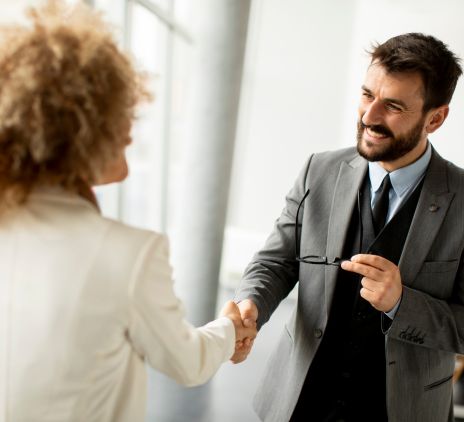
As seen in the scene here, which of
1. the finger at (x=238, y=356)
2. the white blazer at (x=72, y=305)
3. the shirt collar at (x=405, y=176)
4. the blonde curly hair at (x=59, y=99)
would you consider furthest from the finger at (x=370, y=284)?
the blonde curly hair at (x=59, y=99)

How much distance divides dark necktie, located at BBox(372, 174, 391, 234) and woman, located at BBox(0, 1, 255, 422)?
92cm

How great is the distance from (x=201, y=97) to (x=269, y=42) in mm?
2251

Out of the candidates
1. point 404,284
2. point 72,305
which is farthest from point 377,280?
point 72,305

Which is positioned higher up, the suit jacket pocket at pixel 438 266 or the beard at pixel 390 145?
the beard at pixel 390 145

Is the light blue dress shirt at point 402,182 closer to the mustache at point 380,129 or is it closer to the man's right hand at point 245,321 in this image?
the mustache at point 380,129

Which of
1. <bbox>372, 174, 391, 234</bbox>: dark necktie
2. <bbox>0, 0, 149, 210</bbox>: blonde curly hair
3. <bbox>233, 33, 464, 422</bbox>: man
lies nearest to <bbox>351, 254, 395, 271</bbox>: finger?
<bbox>233, 33, 464, 422</bbox>: man

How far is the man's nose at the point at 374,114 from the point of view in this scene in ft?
5.05

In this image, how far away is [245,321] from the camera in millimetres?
1483

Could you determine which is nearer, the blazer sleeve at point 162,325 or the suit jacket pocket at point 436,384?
the blazer sleeve at point 162,325

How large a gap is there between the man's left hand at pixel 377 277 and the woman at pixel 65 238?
2.18 feet

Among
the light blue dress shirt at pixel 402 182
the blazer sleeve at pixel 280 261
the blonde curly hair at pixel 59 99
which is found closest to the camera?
the blonde curly hair at pixel 59 99

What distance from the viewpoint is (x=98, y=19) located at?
2.81 feet

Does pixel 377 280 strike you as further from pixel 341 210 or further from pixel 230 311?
pixel 230 311

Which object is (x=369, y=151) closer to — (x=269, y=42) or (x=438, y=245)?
(x=438, y=245)
